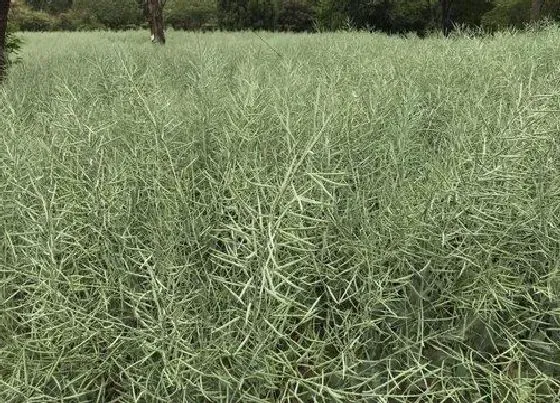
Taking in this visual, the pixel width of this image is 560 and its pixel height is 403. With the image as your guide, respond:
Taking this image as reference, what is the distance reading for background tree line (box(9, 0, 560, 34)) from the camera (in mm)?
22984

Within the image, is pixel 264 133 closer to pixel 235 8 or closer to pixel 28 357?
pixel 28 357

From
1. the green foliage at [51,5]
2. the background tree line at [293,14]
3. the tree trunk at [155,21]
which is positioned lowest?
the tree trunk at [155,21]

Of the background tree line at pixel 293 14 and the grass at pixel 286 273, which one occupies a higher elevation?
the background tree line at pixel 293 14

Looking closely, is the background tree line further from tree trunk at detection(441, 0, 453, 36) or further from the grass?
the grass

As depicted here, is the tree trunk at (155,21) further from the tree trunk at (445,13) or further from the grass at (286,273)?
the tree trunk at (445,13)

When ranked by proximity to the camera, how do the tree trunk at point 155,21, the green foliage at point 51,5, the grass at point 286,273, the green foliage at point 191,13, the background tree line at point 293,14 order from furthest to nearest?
the green foliage at point 51,5 < the green foliage at point 191,13 < the background tree line at point 293,14 < the tree trunk at point 155,21 < the grass at point 286,273

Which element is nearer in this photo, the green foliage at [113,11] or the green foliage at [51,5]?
the green foliage at [113,11]

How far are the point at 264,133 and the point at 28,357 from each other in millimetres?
1472

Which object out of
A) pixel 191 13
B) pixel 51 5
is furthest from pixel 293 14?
pixel 51 5

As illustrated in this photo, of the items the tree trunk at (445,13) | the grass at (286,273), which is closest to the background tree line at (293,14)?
the tree trunk at (445,13)

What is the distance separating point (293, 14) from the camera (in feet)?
116

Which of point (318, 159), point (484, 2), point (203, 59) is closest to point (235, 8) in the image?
point (484, 2)

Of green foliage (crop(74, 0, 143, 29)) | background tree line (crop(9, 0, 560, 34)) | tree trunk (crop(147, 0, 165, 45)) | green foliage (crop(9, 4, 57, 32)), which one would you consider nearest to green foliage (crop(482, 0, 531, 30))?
background tree line (crop(9, 0, 560, 34))

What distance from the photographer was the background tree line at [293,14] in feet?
75.4
